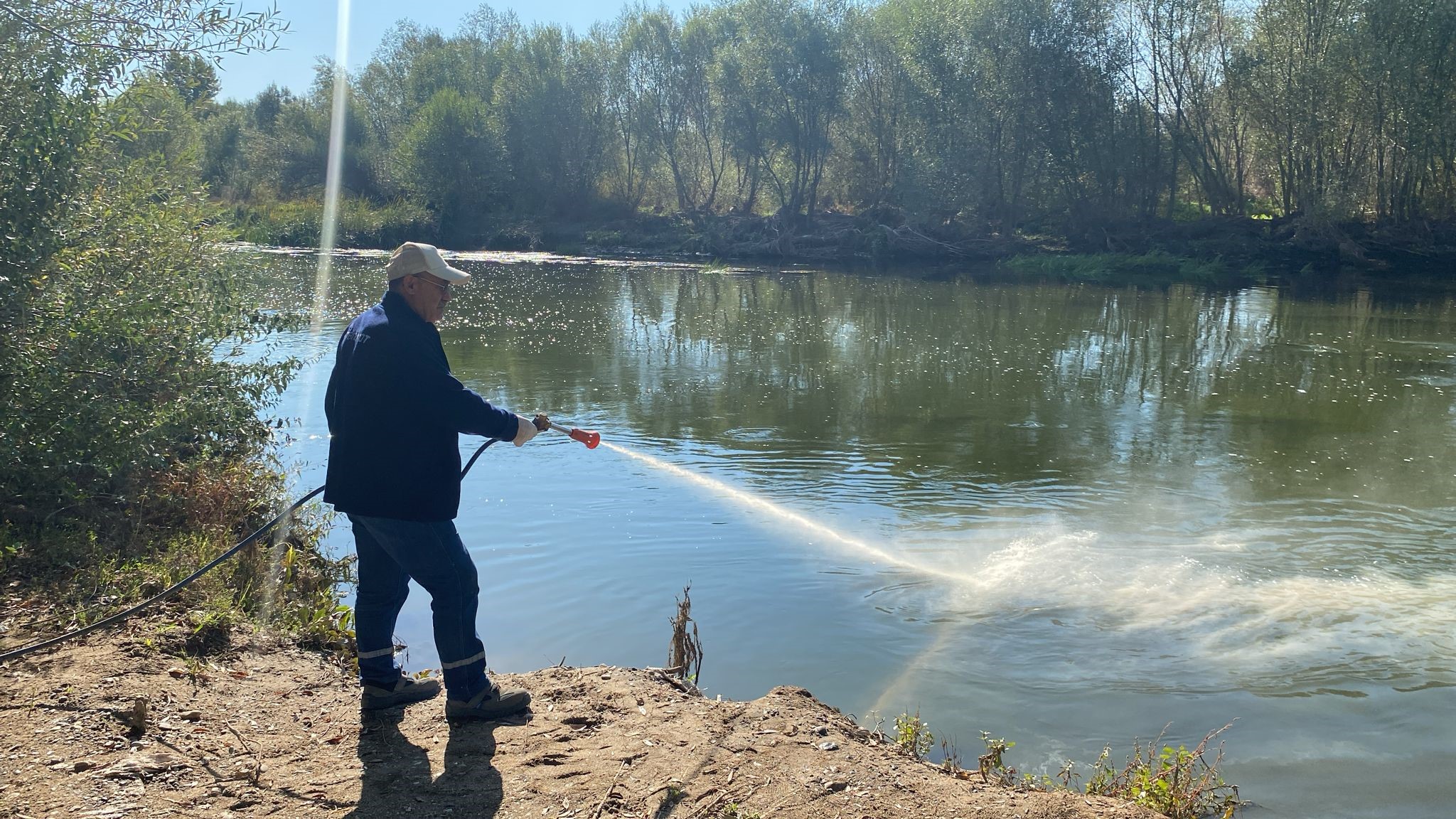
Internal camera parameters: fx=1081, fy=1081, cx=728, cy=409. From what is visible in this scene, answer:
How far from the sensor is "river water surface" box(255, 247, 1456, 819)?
19.6 feet

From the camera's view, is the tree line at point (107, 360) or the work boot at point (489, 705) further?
the tree line at point (107, 360)

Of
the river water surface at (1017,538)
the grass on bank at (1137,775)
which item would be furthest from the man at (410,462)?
the grass on bank at (1137,775)

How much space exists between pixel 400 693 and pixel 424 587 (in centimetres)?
57

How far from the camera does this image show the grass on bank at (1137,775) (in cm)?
458

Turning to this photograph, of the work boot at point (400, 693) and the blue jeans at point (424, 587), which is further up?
the blue jeans at point (424, 587)

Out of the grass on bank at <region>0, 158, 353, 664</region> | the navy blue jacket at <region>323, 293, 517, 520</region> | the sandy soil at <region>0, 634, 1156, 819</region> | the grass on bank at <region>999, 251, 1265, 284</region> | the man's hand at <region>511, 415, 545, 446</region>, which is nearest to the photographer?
the sandy soil at <region>0, 634, 1156, 819</region>

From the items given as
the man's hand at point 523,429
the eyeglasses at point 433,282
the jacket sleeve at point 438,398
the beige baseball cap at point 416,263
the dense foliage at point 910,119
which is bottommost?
the man's hand at point 523,429

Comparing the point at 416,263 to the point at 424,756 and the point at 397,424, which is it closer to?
the point at 397,424

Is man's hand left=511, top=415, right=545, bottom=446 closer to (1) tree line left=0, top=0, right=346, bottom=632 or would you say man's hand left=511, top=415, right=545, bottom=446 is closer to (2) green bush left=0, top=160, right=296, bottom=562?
(1) tree line left=0, top=0, right=346, bottom=632

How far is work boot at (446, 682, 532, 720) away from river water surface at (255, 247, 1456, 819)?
1.60 metres

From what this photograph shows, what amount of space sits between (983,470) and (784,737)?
7.16 meters

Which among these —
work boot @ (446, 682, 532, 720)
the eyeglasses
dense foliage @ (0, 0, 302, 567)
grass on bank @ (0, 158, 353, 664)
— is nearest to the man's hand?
the eyeglasses

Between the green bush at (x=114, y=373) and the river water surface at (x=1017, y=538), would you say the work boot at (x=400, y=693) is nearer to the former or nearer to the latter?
the river water surface at (x=1017, y=538)

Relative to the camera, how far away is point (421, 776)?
4.27 m
